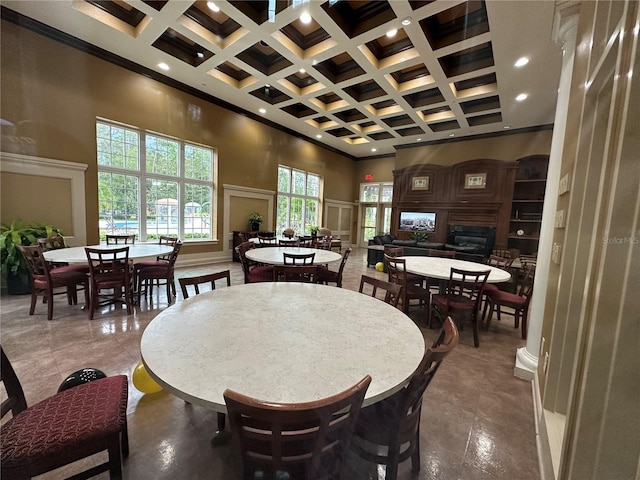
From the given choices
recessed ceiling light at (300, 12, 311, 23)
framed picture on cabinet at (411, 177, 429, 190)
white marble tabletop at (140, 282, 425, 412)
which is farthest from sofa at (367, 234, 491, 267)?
white marble tabletop at (140, 282, 425, 412)

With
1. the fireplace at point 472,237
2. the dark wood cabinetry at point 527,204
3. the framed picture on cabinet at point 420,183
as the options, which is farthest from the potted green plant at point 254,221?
the dark wood cabinetry at point 527,204

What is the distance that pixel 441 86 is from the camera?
526cm

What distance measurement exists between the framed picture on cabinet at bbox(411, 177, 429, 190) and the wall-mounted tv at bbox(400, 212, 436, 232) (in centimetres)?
89

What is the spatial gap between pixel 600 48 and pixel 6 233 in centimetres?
615

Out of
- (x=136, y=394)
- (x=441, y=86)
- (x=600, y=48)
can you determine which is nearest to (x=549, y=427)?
(x=600, y=48)

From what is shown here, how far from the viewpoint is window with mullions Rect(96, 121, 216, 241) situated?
5.06 metres

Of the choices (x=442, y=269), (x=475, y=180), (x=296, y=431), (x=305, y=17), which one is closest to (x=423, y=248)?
(x=475, y=180)

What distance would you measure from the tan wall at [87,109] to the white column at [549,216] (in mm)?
6415

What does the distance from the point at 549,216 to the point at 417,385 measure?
2.12m

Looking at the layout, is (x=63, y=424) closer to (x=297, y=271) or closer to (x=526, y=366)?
(x=297, y=271)

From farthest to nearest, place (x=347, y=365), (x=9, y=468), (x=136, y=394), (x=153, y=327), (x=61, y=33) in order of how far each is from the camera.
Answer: (x=61, y=33)
(x=136, y=394)
(x=153, y=327)
(x=347, y=365)
(x=9, y=468)

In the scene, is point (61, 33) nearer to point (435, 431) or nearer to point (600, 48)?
point (600, 48)

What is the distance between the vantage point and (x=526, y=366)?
7.38 feet

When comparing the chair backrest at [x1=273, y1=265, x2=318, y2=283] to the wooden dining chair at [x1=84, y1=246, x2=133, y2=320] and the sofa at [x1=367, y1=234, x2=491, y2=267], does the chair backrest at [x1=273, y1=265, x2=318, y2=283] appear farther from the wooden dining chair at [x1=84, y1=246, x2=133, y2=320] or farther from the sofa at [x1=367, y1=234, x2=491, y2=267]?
the sofa at [x1=367, y1=234, x2=491, y2=267]
